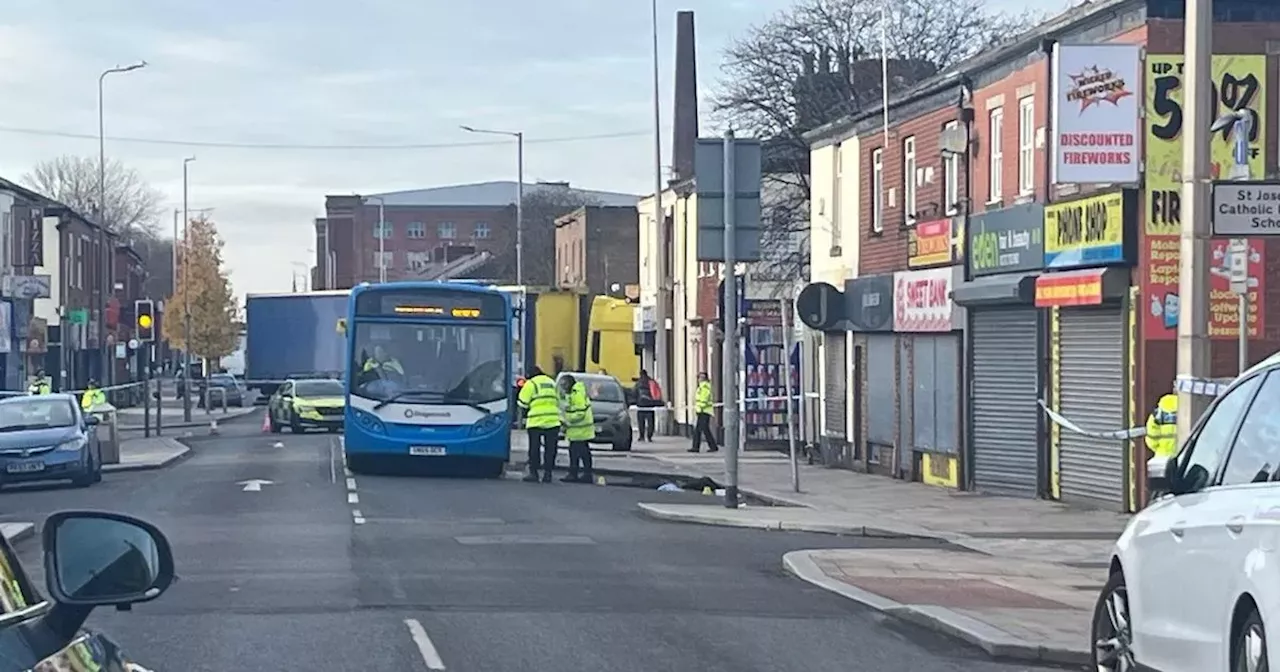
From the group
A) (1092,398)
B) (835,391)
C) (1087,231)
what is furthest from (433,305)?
(1087,231)

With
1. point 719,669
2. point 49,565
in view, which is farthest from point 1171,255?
point 49,565

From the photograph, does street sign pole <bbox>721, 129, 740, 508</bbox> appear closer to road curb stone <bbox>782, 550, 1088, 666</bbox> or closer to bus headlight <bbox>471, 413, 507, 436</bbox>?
road curb stone <bbox>782, 550, 1088, 666</bbox>

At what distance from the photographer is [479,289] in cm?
2981

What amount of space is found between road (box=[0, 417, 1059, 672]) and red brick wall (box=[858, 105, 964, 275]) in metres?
8.09

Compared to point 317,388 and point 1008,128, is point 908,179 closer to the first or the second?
point 1008,128

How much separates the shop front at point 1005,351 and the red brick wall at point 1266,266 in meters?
2.89

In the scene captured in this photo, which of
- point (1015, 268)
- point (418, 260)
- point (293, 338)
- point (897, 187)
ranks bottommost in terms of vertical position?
point (293, 338)

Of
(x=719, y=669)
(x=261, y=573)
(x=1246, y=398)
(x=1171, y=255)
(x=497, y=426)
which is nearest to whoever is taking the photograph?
(x=1246, y=398)

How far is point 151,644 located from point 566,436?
18.5 metres

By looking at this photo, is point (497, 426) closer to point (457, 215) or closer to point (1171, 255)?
point (1171, 255)

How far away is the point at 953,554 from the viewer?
59.7 feet

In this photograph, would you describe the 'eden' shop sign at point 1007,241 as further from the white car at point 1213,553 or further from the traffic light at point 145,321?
the traffic light at point 145,321

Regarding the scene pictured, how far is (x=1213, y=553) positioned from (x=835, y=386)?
27.6 m

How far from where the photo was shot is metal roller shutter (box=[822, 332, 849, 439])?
34.8 m
